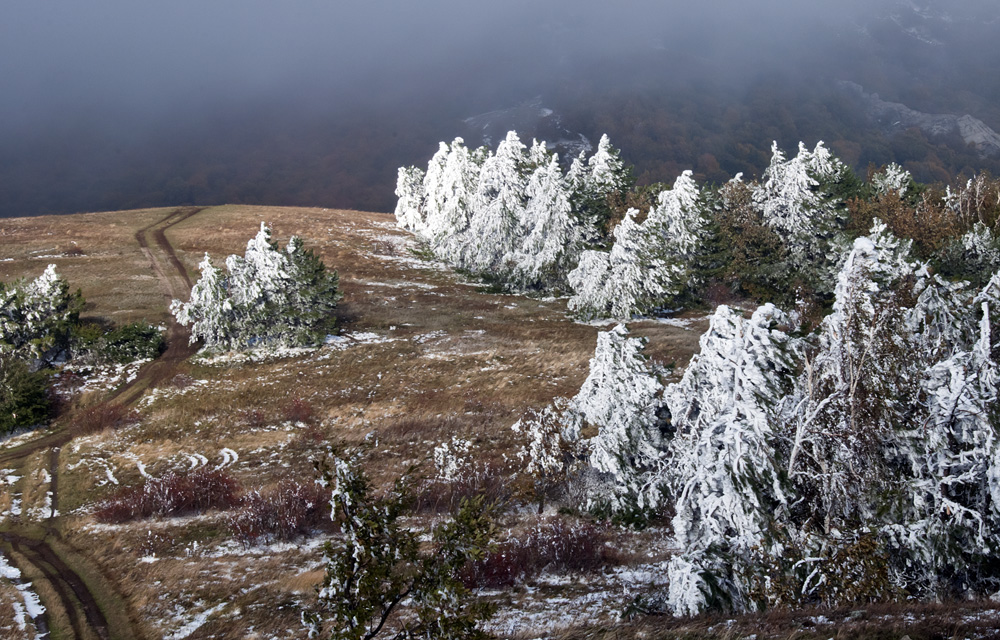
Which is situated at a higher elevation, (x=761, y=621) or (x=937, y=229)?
(x=937, y=229)

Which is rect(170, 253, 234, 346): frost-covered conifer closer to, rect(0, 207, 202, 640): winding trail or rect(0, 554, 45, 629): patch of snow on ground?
rect(0, 207, 202, 640): winding trail

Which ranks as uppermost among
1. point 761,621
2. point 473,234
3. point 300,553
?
point 473,234

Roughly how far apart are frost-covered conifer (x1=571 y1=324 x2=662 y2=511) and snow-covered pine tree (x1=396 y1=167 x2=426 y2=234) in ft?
203

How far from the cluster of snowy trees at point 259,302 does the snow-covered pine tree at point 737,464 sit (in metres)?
27.3

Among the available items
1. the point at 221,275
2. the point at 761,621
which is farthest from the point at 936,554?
the point at 221,275

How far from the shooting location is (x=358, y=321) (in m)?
39.1

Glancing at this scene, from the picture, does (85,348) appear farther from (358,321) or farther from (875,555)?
(875,555)

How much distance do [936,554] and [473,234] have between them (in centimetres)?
4622

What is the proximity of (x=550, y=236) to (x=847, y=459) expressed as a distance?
36.3 metres

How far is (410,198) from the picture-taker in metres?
76.8

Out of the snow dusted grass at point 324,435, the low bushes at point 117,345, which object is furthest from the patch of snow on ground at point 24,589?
the low bushes at point 117,345

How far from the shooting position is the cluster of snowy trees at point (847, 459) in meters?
9.57

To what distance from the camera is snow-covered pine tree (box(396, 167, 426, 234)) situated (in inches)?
2972

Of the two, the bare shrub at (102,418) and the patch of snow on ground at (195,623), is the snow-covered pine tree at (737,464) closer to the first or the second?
the patch of snow on ground at (195,623)
